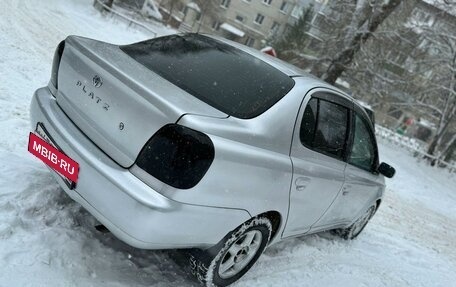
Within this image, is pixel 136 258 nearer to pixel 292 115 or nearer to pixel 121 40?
pixel 292 115

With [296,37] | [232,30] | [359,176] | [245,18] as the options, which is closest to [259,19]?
[245,18]

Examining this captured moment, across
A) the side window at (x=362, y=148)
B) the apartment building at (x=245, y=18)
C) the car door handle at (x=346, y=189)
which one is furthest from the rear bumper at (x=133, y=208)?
the apartment building at (x=245, y=18)

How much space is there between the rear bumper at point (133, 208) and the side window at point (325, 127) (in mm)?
899

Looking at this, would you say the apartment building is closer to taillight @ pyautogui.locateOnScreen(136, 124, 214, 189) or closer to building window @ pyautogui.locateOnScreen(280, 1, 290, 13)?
building window @ pyautogui.locateOnScreen(280, 1, 290, 13)

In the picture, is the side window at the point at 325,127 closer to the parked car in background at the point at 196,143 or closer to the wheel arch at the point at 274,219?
the parked car in background at the point at 196,143

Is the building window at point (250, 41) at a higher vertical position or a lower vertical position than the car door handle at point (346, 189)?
lower

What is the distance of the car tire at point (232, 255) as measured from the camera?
9.24 ft

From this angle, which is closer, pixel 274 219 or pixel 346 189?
pixel 274 219

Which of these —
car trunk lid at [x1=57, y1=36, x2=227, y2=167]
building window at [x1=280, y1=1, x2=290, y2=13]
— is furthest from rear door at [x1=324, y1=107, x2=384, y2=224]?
building window at [x1=280, y1=1, x2=290, y2=13]

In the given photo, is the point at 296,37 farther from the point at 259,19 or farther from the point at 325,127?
the point at 325,127

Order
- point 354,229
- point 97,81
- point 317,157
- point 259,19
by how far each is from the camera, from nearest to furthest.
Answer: point 97,81 → point 317,157 → point 354,229 → point 259,19

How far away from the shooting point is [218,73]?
3.12 metres

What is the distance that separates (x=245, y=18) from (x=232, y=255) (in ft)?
160

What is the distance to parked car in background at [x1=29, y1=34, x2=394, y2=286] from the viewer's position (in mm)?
2326
